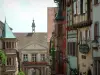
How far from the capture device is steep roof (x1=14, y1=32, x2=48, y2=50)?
242ft

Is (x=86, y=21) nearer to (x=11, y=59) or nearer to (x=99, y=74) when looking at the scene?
(x=99, y=74)

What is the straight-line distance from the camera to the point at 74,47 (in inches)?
1078

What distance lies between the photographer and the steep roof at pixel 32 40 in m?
73.7

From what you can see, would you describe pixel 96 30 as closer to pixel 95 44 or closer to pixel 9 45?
pixel 95 44

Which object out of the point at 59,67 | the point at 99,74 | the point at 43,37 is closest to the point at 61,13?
the point at 59,67

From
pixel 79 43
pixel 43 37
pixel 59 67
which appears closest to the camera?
pixel 79 43

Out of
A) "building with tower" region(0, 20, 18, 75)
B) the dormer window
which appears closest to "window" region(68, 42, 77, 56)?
"building with tower" region(0, 20, 18, 75)

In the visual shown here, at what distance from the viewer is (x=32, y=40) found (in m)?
76.0

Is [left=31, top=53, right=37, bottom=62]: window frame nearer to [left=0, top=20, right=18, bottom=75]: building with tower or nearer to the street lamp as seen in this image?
[left=0, top=20, right=18, bottom=75]: building with tower

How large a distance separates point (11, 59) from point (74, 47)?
2825 cm

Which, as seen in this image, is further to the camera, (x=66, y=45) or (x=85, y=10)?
(x=66, y=45)

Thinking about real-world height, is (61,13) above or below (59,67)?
above

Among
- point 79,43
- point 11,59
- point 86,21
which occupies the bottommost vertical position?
point 11,59

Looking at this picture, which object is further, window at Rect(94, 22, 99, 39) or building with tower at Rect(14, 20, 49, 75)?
building with tower at Rect(14, 20, 49, 75)
